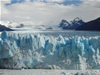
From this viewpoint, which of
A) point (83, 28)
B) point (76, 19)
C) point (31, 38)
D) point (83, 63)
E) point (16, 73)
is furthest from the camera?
point (76, 19)

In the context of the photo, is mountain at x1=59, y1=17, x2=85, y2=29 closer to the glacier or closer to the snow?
the glacier

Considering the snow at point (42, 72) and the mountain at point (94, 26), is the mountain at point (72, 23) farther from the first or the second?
the snow at point (42, 72)

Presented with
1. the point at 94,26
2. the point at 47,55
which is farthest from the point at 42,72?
the point at 94,26

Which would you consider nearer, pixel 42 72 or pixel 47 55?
pixel 42 72

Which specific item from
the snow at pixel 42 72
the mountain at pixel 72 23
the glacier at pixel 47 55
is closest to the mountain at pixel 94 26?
the mountain at pixel 72 23

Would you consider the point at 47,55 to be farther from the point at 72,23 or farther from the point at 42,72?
the point at 72,23

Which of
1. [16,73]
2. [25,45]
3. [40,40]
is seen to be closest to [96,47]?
[40,40]

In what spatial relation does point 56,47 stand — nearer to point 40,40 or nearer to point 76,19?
point 40,40

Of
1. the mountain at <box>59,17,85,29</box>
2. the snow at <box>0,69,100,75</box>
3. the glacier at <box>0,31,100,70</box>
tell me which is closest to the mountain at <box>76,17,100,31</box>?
the mountain at <box>59,17,85,29</box>
